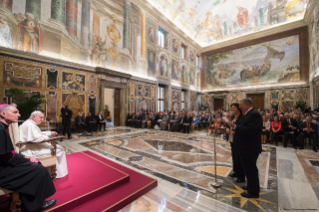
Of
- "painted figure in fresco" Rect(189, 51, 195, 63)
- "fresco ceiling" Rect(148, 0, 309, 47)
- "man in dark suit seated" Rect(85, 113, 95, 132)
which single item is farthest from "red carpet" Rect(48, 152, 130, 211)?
"painted figure in fresco" Rect(189, 51, 195, 63)

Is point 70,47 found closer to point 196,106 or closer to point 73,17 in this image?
point 73,17

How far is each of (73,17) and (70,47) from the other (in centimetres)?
182

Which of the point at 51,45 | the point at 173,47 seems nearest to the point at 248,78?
the point at 173,47

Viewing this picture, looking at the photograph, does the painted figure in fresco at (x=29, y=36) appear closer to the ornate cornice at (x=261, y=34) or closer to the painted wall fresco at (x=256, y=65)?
the painted wall fresco at (x=256, y=65)

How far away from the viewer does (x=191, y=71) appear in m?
19.2

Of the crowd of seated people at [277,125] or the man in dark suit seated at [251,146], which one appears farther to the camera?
the crowd of seated people at [277,125]

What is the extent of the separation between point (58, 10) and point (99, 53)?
115 inches

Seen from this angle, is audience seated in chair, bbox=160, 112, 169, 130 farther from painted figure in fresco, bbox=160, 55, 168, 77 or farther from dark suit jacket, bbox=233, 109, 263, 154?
dark suit jacket, bbox=233, 109, 263, 154

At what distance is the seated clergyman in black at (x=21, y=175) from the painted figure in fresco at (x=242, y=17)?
19777 mm

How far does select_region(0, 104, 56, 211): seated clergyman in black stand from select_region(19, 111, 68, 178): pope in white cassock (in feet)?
2.31

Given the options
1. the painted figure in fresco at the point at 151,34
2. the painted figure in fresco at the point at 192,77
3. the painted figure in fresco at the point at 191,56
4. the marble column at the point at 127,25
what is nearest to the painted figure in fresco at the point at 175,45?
the painted figure in fresco at the point at 191,56

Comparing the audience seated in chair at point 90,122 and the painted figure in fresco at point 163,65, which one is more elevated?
the painted figure in fresco at point 163,65

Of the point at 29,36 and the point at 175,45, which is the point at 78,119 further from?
the point at 175,45

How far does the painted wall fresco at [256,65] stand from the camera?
49.4 ft
